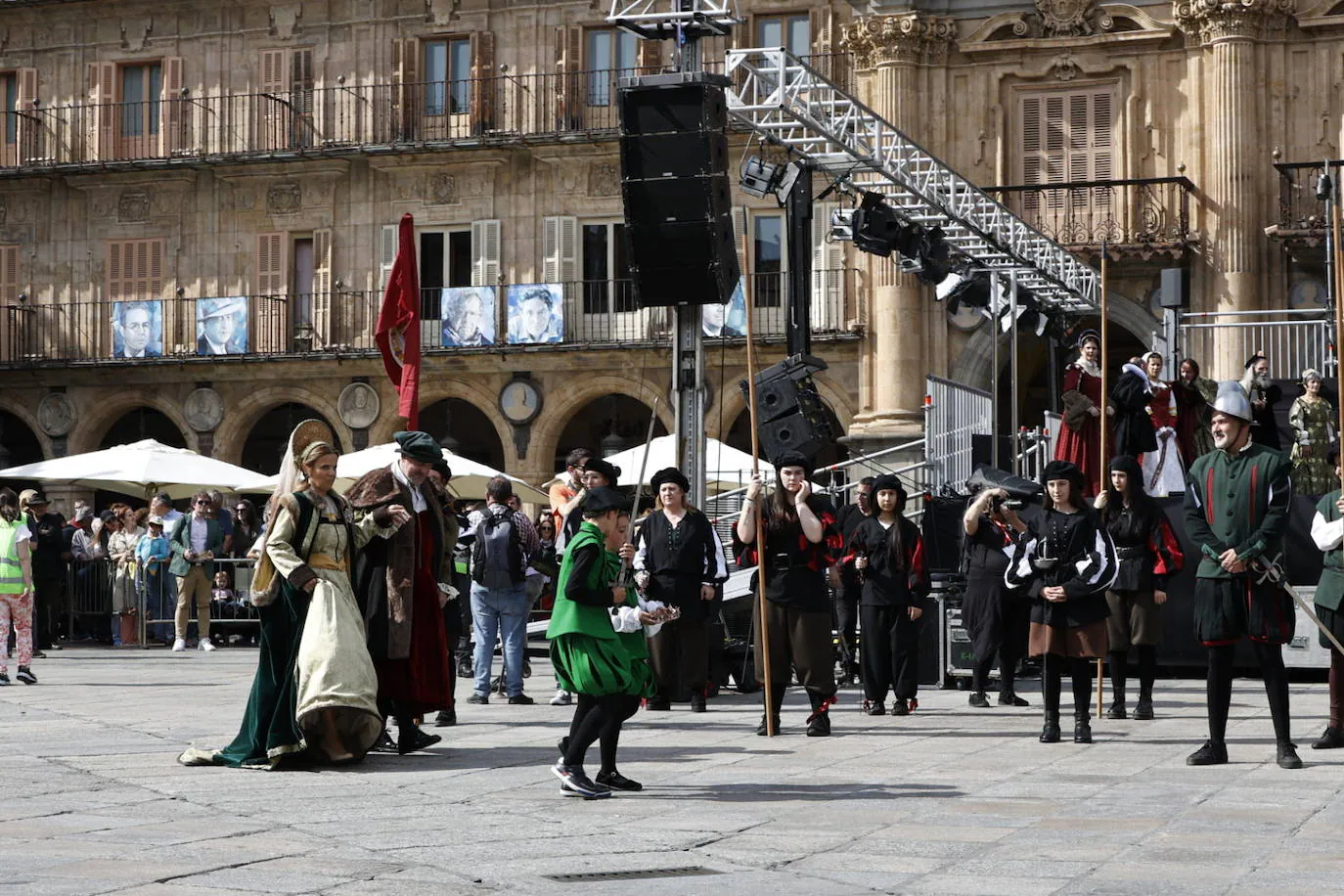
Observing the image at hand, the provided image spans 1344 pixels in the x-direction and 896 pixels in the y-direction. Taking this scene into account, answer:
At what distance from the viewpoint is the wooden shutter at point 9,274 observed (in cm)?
3575

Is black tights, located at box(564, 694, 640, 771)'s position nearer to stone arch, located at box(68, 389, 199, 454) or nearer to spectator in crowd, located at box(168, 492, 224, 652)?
spectator in crowd, located at box(168, 492, 224, 652)

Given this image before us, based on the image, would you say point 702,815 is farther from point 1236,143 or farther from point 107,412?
point 107,412

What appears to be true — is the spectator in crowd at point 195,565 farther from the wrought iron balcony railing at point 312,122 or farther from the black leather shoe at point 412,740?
the black leather shoe at point 412,740

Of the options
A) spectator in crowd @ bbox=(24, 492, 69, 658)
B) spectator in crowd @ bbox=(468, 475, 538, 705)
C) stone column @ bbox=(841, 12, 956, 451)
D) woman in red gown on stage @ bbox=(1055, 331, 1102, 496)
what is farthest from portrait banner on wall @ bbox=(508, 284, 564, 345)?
spectator in crowd @ bbox=(468, 475, 538, 705)

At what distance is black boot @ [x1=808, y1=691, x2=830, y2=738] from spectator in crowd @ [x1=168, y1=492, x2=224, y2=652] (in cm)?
1213

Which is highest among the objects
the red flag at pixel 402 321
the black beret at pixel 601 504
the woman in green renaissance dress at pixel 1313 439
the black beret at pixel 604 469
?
the red flag at pixel 402 321

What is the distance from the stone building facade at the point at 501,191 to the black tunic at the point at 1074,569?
55.2ft

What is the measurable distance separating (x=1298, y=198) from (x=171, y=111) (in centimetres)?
1806

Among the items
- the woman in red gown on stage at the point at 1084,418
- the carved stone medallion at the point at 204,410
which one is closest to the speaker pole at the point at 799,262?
the woman in red gown on stage at the point at 1084,418

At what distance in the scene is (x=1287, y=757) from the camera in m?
10.2

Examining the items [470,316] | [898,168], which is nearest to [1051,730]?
[898,168]

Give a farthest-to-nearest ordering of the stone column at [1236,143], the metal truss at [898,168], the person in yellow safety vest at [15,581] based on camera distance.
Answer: the stone column at [1236,143], the metal truss at [898,168], the person in yellow safety vest at [15,581]

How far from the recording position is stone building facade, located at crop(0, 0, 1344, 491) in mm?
29094

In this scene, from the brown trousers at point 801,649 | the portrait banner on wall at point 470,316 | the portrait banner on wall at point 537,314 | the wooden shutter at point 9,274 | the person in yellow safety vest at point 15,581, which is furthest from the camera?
the wooden shutter at point 9,274
